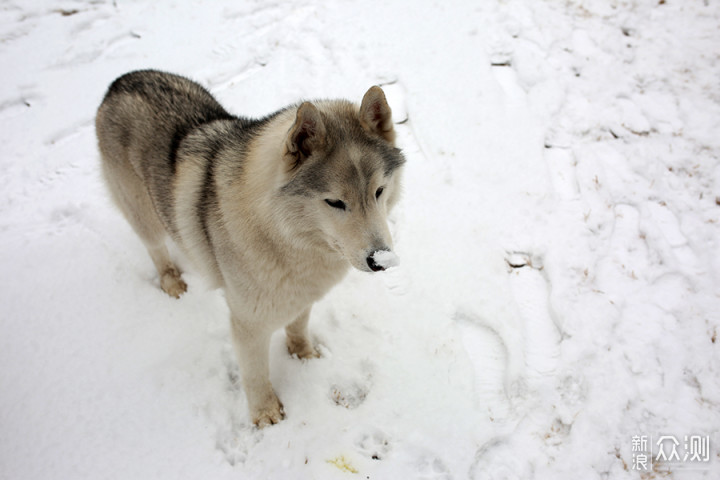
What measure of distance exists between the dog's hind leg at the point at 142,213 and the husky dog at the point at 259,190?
0.01 metres

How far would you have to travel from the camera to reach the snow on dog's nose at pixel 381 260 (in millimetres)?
1999

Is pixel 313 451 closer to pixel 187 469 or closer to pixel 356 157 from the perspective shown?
pixel 187 469

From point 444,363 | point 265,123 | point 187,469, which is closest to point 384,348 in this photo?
point 444,363

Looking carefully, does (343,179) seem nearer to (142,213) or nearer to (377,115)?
(377,115)

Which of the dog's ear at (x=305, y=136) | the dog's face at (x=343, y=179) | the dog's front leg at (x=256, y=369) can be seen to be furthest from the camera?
the dog's front leg at (x=256, y=369)

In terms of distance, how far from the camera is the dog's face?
6.68ft

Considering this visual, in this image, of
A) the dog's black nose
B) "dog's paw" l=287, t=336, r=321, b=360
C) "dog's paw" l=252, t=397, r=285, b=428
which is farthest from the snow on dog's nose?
"dog's paw" l=252, t=397, r=285, b=428

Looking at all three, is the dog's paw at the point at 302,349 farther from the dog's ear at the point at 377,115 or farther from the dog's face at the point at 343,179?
the dog's ear at the point at 377,115

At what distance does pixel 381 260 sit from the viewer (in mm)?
2002

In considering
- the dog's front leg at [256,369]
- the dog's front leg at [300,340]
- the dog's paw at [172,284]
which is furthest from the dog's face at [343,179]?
the dog's paw at [172,284]

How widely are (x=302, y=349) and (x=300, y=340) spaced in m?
0.10

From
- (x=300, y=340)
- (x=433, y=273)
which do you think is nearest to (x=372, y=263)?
(x=300, y=340)

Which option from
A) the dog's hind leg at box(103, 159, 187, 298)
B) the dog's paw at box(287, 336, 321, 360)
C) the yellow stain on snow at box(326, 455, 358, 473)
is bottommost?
the yellow stain on snow at box(326, 455, 358, 473)

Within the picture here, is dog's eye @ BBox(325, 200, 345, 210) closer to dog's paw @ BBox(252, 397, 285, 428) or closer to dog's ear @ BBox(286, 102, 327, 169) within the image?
dog's ear @ BBox(286, 102, 327, 169)
